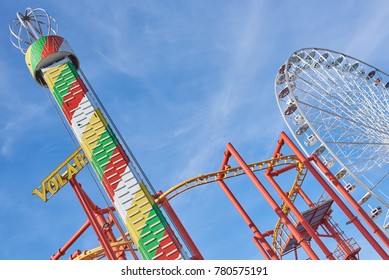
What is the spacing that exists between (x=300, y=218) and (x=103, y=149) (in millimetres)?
9113

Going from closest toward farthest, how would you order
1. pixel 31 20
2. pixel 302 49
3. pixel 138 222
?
1. pixel 138 222
2. pixel 31 20
3. pixel 302 49

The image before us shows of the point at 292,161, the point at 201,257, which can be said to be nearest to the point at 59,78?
the point at 201,257

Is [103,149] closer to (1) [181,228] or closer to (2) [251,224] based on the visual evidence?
(1) [181,228]

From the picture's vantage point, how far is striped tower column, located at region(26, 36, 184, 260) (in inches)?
859

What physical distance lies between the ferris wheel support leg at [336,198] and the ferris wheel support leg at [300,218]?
5.65 feet

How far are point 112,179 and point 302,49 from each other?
54.2 ft

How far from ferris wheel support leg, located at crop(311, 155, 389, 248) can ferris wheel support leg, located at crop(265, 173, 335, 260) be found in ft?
7.21

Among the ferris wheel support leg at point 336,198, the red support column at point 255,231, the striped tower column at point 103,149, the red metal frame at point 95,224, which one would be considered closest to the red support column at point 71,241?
the red metal frame at point 95,224

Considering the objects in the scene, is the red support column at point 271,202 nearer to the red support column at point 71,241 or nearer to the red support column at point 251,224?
the red support column at point 251,224

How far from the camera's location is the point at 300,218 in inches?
957

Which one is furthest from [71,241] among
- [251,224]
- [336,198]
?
[336,198]

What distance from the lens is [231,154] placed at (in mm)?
27125

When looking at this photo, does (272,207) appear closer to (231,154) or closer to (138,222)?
(231,154)

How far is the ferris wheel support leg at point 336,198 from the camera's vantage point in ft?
77.8
